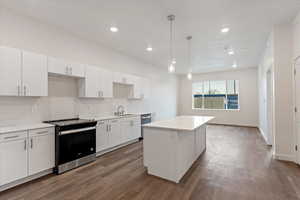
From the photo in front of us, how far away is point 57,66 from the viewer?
10.4 feet

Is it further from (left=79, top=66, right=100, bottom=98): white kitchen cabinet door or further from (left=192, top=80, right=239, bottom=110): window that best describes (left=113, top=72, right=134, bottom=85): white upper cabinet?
(left=192, top=80, right=239, bottom=110): window

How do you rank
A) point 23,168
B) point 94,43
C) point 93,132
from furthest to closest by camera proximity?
point 94,43
point 93,132
point 23,168

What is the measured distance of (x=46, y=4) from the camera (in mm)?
2635

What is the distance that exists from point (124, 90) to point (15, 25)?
3181 mm

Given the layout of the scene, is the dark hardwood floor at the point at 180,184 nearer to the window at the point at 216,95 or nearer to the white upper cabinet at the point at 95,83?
the white upper cabinet at the point at 95,83

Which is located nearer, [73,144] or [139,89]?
[73,144]

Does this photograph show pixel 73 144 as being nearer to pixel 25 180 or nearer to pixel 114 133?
pixel 25 180

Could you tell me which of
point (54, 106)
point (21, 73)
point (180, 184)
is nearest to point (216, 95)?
point (180, 184)

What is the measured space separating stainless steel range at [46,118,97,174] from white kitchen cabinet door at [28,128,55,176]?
8 centimetres

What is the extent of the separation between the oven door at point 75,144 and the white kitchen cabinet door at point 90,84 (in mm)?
926

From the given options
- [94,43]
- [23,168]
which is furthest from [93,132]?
[94,43]

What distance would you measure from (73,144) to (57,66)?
65.5 inches

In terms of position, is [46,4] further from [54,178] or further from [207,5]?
[54,178]

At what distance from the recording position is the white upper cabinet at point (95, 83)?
3.76 m
